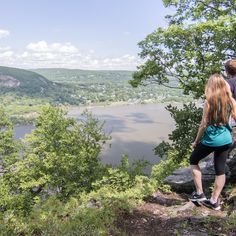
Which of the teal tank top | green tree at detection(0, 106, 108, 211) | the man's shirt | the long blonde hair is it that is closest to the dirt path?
the teal tank top

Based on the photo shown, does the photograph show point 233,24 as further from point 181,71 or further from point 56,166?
point 56,166

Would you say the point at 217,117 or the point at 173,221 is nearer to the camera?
the point at 217,117

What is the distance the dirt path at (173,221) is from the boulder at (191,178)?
3.76 feet

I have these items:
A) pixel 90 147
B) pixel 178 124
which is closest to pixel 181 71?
pixel 178 124

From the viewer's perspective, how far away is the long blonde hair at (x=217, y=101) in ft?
18.9

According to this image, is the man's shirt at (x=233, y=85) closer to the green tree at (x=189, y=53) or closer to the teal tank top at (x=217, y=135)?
the teal tank top at (x=217, y=135)

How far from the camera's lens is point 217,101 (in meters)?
5.75

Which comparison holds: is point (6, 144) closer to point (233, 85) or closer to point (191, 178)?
point (191, 178)

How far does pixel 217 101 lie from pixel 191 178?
15.4ft

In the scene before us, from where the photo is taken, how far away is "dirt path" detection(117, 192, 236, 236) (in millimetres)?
6215

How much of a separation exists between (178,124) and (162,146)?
1.81 m

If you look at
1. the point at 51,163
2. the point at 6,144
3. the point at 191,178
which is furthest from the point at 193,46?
the point at 6,144

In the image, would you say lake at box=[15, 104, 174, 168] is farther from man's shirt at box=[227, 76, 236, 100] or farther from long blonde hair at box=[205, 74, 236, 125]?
long blonde hair at box=[205, 74, 236, 125]

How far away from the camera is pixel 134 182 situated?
10.7 meters
